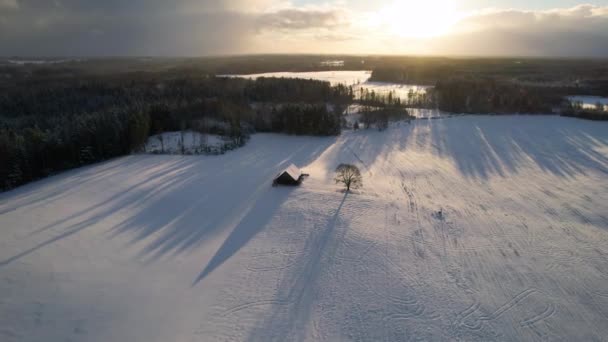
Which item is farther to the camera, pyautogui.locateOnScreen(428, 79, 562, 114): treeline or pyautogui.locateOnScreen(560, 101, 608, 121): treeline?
pyautogui.locateOnScreen(428, 79, 562, 114): treeline

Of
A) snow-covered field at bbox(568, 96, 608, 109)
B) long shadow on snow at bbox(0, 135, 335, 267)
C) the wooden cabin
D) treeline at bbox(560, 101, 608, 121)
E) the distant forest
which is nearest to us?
long shadow on snow at bbox(0, 135, 335, 267)

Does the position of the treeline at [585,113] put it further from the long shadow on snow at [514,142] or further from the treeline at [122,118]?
the treeline at [122,118]

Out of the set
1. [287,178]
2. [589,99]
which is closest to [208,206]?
[287,178]

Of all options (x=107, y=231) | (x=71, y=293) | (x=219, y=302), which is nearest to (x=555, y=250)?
(x=219, y=302)

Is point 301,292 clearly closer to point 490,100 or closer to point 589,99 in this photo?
point 490,100

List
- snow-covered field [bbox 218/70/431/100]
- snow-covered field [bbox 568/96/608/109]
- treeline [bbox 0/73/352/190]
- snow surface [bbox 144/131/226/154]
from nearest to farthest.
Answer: treeline [bbox 0/73/352/190]
snow surface [bbox 144/131/226/154]
snow-covered field [bbox 568/96/608/109]
snow-covered field [bbox 218/70/431/100]

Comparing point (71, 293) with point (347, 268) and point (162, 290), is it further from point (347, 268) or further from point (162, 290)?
point (347, 268)

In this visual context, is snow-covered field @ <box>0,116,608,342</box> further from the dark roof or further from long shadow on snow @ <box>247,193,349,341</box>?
the dark roof

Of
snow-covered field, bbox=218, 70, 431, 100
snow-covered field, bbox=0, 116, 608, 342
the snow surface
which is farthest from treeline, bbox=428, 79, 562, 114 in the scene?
the snow surface
